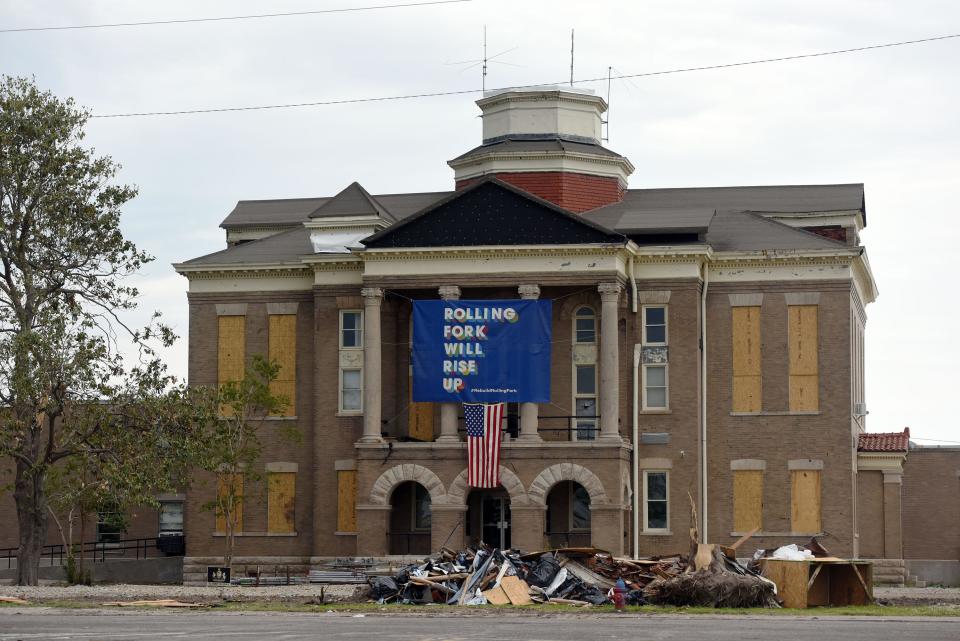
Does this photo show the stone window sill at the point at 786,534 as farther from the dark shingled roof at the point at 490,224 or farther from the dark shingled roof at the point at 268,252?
the dark shingled roof at the point at 268,252

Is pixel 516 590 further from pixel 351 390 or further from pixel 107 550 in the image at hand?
pixel 107 550

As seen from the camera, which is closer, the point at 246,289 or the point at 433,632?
the point at 433,632

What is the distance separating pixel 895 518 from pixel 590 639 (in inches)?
1186

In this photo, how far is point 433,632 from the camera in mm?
31109

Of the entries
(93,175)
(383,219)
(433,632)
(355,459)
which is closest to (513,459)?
(355,459)

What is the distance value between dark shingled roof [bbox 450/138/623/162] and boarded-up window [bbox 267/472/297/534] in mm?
12724

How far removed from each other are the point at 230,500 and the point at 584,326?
12630 millimetres

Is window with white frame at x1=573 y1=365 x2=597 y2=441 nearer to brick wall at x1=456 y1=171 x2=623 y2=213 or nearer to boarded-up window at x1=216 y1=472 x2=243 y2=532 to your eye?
→ brick wall at x1=456 y1=171 x2=623 y2=213

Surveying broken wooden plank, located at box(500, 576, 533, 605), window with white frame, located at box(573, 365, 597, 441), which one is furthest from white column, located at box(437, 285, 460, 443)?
broken wooden plank, located at box(500, 576, 533, 605)

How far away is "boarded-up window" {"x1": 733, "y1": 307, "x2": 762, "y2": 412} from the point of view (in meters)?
56.2

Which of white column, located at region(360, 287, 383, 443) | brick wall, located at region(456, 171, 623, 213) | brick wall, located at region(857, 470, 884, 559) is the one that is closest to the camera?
white column, located at region(360, 287, 383, 443)

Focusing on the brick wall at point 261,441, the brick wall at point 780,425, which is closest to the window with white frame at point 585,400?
the brick wall at point 780,425

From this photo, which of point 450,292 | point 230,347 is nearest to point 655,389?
point 450,292

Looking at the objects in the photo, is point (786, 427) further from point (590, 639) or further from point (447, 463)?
point (590, 639)
